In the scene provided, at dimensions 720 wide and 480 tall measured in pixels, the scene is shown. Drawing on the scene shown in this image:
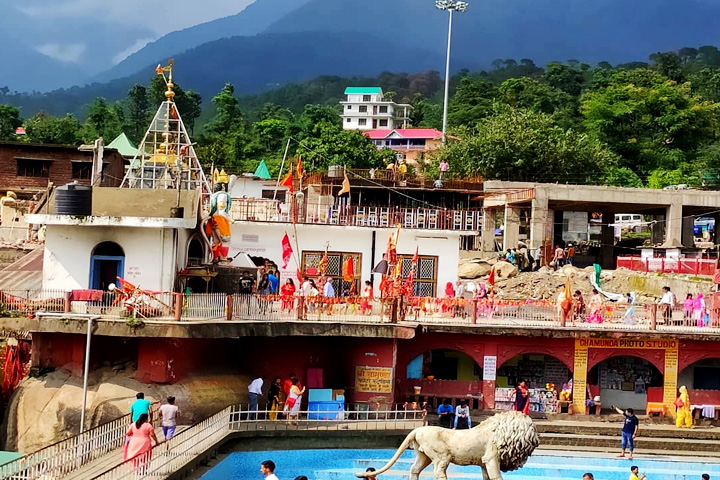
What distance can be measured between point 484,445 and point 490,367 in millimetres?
8771

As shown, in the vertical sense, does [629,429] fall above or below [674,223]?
below

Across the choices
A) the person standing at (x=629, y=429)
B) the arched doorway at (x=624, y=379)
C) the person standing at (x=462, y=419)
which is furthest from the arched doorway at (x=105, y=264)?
the arched doorway at (x=624, y=379)

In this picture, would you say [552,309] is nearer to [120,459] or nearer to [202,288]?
[202,288]

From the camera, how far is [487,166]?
178ft

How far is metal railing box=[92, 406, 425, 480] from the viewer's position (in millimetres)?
18172

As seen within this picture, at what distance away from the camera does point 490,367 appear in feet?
86.2

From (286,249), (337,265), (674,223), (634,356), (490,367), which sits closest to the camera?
(490,367)

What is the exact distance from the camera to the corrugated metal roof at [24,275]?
2522cm

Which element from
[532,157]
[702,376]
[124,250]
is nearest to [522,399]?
[702,376]

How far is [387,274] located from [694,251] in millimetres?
16365

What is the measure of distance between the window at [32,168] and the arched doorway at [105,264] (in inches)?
862

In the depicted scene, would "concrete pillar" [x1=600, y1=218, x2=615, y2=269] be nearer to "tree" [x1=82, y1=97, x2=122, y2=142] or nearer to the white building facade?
"tree" [x1=82, y1=97, x2=122, y2=142]

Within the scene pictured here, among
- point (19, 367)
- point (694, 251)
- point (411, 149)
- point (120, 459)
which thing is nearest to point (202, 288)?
point (19, 367)

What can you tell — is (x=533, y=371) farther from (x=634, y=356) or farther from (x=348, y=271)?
(x=348, y=271)
